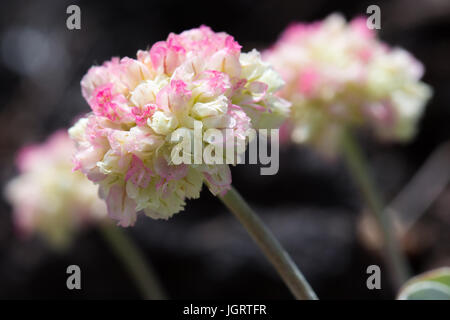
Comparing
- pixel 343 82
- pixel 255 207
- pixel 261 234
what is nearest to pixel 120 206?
pixel 261 234

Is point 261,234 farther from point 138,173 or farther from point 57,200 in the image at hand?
point 57,200

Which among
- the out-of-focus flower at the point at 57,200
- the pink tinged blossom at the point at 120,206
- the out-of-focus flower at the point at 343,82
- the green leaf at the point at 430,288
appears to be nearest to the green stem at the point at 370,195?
the out-of-focus flower at the point at 343,82

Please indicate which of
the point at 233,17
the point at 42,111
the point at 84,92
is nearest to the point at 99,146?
the point at 84,92

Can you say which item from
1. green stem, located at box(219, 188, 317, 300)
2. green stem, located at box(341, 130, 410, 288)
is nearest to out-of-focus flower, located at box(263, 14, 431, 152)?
green stem, located at box(341, 130, 410, 288)

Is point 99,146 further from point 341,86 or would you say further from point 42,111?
point 42,111

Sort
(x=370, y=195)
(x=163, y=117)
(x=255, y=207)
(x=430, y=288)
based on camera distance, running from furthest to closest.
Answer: (x=255, y=207), (x=370, y=195), (x=430, y=288), (x=163, y=117)

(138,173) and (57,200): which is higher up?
(57,200)
